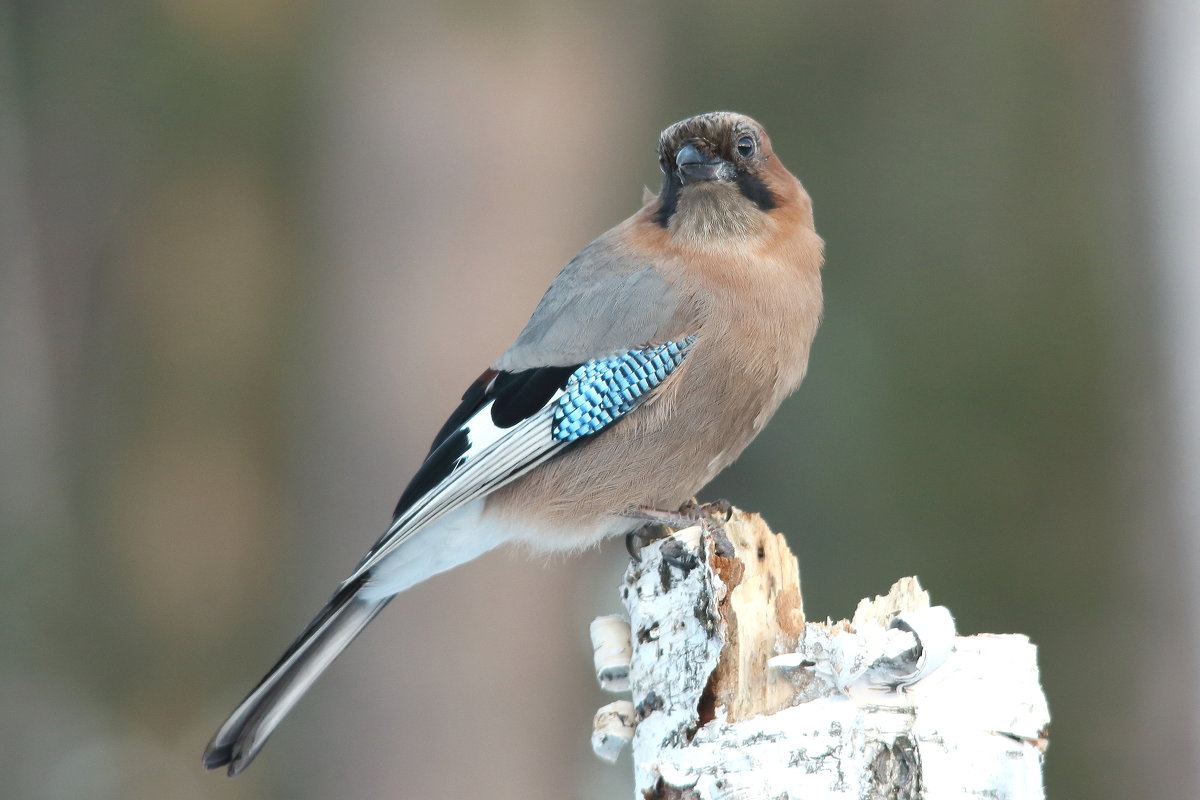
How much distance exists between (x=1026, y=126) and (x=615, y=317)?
563 centimetres

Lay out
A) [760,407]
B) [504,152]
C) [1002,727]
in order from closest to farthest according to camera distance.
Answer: [1002,727] < [760,407] < [504,152]

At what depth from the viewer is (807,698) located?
260 cm

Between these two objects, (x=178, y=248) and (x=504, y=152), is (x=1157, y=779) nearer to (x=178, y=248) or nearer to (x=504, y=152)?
(x=504, y=152)

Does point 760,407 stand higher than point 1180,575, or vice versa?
point 760,407

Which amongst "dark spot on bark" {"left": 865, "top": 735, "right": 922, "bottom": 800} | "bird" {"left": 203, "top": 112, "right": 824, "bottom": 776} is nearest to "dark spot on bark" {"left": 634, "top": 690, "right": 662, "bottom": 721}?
"dark spot on bark" {"left": 865, "top": 735, "right": 922, "bottom": 800}

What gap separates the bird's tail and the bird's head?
5.04ft

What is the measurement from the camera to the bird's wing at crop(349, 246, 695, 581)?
12.4ft

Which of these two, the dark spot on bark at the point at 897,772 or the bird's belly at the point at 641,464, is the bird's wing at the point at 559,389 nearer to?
the bird's belly at the point at 641,464

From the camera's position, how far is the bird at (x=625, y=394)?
12.4ft

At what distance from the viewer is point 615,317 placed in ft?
12.8

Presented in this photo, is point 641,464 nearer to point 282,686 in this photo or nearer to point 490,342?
point 282,686

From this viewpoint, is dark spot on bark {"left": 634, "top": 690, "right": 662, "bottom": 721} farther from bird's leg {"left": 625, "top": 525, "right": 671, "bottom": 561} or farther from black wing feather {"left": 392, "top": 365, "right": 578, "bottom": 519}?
black wing feather {"left": 392, "top": 365, "right": 578, "bottom": 519}

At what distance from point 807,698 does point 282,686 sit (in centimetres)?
187

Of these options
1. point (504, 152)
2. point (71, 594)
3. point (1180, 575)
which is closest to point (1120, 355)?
point (1180, 575)
